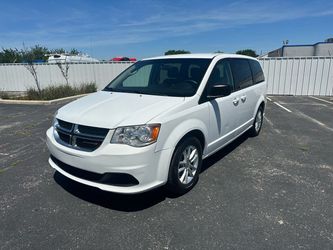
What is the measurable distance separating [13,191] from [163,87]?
8.65 feet

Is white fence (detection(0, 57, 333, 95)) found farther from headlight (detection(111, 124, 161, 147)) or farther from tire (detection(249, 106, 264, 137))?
headlight (detection(111, 124, 161, 147))

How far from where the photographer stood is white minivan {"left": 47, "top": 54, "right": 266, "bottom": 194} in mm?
Result: 2729

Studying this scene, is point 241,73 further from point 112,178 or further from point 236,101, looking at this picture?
point 112,178

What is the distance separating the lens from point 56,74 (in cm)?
1678

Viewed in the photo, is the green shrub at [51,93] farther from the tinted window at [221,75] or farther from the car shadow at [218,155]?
the tinted window at [221,75]

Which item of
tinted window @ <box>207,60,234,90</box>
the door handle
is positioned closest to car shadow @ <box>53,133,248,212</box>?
tinted window @ <box>207,60,234,90</box>

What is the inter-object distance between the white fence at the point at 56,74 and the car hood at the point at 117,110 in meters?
12.5

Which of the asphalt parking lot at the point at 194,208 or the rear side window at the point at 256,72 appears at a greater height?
the rear side window at the point at 256,72

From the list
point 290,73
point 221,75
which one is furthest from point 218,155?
point 290,73

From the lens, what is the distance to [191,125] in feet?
10.6

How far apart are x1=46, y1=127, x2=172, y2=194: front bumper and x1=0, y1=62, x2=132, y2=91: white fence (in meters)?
13.3

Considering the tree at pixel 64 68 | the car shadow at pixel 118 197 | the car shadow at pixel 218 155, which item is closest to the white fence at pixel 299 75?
the car shadow at pixel 218 155

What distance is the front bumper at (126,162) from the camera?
2.68m

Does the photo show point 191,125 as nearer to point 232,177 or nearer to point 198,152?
point 198,152
